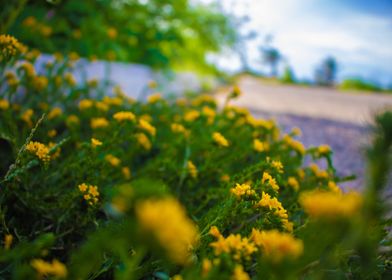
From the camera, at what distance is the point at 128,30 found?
13.1ft

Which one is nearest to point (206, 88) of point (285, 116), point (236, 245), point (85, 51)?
point (285, 116)

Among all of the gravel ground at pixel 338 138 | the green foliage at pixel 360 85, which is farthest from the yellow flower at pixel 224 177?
the green foliage at pixel 360 85

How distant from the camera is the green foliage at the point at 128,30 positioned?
10.5 ft

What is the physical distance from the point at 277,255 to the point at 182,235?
0.20 m

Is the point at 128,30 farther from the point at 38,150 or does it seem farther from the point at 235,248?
the point at 235,248

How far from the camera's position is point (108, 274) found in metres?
1.16

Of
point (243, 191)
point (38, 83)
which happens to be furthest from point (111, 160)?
point (38, 83)

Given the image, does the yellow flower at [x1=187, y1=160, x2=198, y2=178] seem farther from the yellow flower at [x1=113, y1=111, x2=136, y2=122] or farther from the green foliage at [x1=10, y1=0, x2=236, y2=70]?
the green foliage at [x1=10, y1=0, x2=236, y2=70]

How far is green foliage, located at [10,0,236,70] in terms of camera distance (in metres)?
3.20

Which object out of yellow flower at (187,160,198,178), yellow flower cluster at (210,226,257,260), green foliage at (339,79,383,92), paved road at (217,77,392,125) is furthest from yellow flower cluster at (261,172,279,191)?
green foliage at (339,79,383,92)

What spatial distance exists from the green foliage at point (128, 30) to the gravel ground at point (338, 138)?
1776 millimetres

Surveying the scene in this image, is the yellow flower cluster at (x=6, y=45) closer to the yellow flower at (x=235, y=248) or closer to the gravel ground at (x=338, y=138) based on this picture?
the yellow flower at (x=235, y=248)

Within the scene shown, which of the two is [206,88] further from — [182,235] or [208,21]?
[182,235]

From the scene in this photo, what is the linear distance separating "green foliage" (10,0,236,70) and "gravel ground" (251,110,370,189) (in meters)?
1.78
